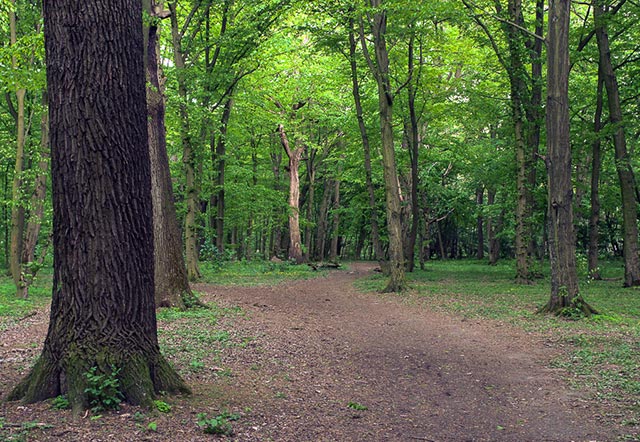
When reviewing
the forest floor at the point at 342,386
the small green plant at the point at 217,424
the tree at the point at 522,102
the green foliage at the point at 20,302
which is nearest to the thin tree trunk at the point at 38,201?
the green foliage at the point at 20,302

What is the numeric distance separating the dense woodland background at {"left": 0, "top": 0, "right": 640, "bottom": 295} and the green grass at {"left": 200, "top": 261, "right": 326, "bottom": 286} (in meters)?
1.01

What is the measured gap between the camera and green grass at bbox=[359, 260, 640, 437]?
594cm

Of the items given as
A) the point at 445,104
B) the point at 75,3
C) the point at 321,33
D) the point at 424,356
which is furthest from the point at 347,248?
the point at 75,3

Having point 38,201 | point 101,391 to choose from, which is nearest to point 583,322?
point 101,391

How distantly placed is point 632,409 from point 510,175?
58.7 ft

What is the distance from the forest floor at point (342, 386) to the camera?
13.5 feet

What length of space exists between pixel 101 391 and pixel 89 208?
1419mm

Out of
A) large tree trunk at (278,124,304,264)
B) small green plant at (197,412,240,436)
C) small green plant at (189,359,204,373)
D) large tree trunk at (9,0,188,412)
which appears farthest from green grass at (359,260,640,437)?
large tree trunk at (278,124,304,264)

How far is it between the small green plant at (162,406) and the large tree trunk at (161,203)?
6.17 meters

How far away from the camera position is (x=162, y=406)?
4.31 metres

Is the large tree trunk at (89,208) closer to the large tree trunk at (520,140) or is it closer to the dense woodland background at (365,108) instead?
the dense woodland background at (365,108)

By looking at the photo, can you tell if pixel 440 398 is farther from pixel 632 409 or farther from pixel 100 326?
pixel 100 326

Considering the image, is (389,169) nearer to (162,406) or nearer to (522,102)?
(522,102)

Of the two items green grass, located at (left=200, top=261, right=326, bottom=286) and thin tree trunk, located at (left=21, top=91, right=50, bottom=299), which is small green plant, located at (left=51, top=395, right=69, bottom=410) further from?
green grass, located at (left=200, top=261, right=326, bottom=286)
